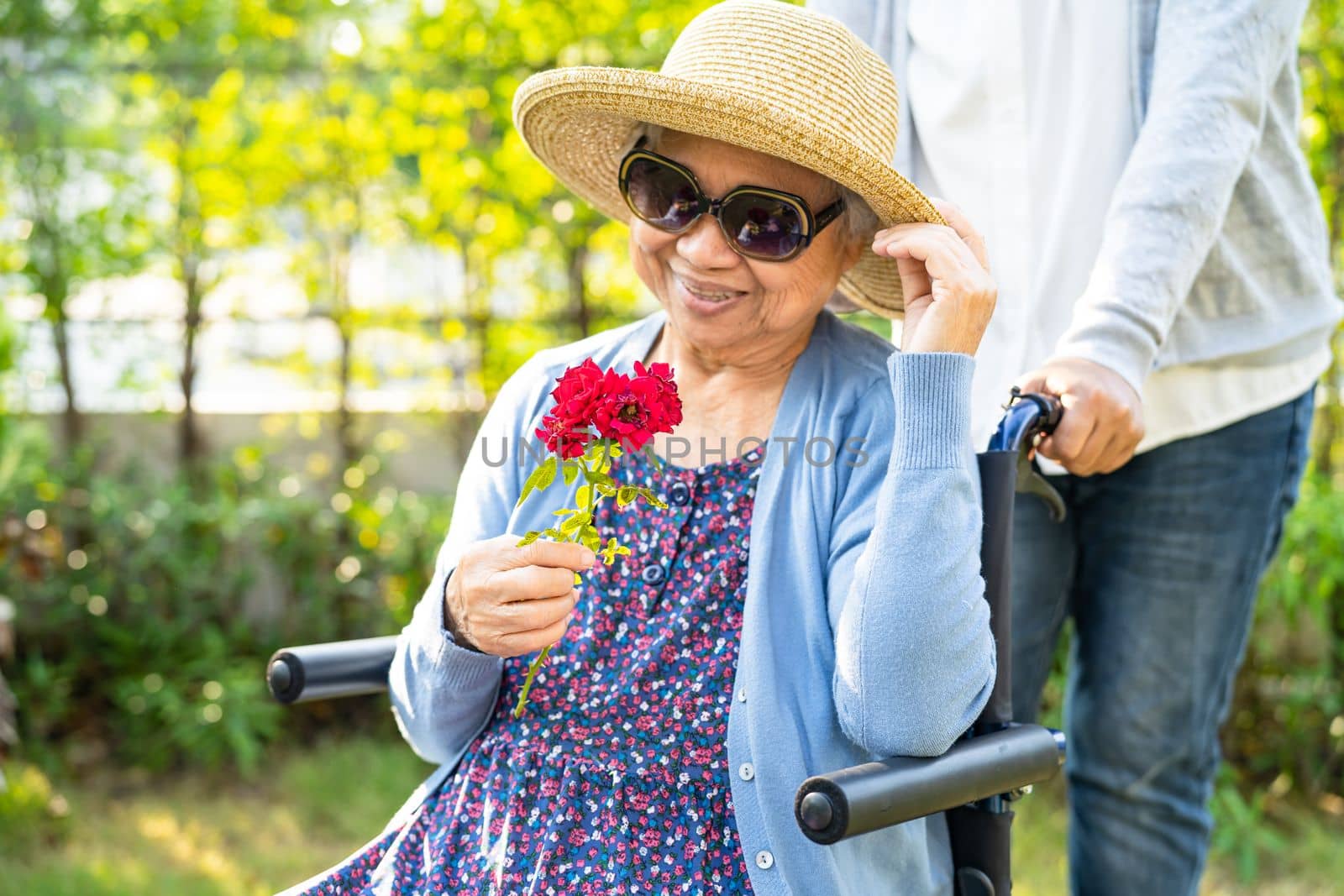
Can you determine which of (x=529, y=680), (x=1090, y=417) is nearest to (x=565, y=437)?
(x=529, y=680)

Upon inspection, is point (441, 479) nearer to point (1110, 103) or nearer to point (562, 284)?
point (562, 284)

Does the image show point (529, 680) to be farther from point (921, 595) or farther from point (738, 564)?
point (921, 595)

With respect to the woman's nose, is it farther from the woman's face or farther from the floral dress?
the floral dress

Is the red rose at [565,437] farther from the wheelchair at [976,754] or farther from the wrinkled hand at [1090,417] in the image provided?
the wrinkled hand at [1090,417]

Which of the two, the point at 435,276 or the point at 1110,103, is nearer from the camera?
the point at 1110,103

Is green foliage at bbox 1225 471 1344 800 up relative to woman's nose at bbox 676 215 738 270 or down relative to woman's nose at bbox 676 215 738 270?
down

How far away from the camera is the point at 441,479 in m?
4.66

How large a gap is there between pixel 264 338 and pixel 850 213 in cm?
325

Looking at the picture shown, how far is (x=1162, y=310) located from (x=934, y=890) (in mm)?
862

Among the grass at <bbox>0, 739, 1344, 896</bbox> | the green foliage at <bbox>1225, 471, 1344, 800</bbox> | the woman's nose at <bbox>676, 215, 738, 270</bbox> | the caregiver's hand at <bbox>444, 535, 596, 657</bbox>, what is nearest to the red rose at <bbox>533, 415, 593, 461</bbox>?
the caregiver's hand at <bbox>444, 535, 596, 657</bbox>

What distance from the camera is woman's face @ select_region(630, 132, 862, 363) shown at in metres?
1.83

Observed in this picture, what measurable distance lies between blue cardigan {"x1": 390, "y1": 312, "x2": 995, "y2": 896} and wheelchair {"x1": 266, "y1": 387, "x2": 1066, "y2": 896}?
50mm

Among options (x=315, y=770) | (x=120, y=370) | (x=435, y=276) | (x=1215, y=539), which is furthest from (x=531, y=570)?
(x=120, y=370)

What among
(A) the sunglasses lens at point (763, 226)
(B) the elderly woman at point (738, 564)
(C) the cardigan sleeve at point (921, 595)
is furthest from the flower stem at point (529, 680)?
(A) the sunglasses lens at point (763, 226)
